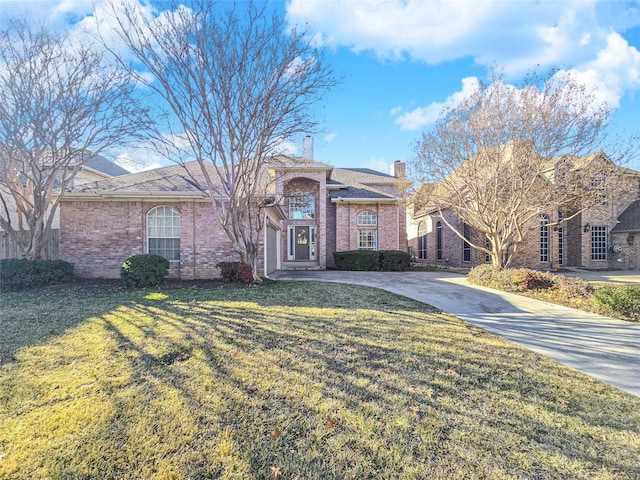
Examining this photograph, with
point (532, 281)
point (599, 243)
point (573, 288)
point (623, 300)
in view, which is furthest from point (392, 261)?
point (599, 243)

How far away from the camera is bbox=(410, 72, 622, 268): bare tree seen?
9633 millimetres

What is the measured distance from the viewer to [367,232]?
61.2 feet

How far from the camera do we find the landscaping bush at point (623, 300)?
254 inches

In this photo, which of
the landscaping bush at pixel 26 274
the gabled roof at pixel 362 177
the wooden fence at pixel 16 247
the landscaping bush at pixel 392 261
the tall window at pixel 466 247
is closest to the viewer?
the landscaping bush at pixel 26 274

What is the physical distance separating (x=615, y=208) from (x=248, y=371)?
77.7ft

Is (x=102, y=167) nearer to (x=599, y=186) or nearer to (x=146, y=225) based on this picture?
(x=146, y=225)

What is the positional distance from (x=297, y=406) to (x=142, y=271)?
8249 mm

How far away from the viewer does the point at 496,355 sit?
433 cm

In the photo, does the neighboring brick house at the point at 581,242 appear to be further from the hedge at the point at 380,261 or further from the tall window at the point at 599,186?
the tall window at the point at 599,186

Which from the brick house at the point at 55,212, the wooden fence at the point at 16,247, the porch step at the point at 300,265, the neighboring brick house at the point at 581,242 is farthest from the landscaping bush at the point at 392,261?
the wooden fence at the point at 16,247

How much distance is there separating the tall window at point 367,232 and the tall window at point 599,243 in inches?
497

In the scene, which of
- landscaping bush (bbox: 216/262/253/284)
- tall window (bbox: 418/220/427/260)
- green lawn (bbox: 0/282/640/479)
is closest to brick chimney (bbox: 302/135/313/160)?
tall window (bbox: 418/220/427/260)

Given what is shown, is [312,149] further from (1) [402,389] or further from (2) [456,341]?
(1) [402,389]

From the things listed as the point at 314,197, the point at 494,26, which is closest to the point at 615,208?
the point at 494,26
